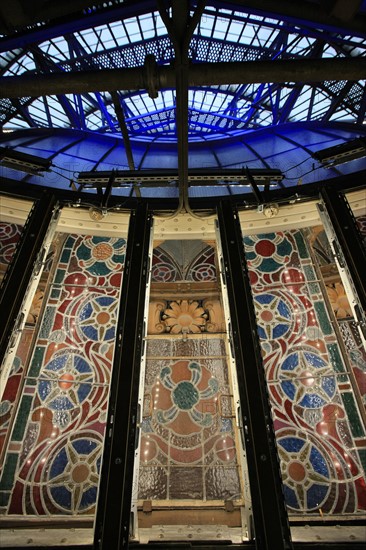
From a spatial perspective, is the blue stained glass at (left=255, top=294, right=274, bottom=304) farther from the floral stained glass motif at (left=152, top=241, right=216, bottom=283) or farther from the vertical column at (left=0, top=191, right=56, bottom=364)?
the vertical column at (left=0, top=191, right=56, bottom=364)

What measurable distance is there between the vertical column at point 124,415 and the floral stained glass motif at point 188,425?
57.1 inches

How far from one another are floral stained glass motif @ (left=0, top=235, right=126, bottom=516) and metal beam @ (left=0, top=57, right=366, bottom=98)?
10.5 ft

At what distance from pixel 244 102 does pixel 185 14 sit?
8663 millimetres

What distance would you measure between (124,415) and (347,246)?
316 centimetres

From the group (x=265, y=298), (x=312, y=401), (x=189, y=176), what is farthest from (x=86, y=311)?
(x=312, y=401)

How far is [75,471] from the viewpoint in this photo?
157 inches

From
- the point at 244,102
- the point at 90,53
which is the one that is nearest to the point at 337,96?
the point at 244,102

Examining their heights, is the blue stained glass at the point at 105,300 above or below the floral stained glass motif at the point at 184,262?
below

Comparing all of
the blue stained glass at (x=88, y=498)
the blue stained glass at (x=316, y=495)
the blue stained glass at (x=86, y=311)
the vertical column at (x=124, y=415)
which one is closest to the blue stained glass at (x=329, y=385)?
the blue stained glass at (x=316, y=495)

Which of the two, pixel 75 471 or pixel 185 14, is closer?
pixel 185 14

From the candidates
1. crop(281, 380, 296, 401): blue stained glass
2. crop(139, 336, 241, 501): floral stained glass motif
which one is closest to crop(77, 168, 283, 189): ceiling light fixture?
crop(139, 336, 241, 501): floral stained glass motif

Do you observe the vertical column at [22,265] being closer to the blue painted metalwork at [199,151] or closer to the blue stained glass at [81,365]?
the blue painted metalwork at [199,151]

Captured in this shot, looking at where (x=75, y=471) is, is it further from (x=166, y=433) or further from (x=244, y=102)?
(x=244, y=102)

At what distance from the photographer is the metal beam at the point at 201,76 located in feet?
8.69
